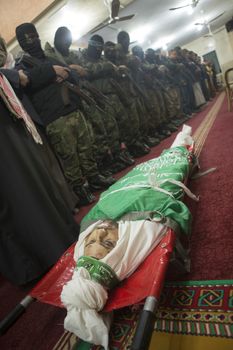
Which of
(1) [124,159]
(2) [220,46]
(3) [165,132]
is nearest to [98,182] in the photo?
(1) [124,159]

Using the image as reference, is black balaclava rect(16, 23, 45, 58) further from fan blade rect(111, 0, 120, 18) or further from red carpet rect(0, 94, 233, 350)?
fan blade rect(111, 0, 120, 18)

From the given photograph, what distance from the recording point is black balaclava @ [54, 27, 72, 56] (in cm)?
269

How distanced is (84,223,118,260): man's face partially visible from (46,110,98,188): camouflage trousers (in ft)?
4.31

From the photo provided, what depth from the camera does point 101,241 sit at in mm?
915

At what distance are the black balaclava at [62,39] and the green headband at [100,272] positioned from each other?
251 centimetres

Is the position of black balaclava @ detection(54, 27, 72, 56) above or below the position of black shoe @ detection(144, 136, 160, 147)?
above

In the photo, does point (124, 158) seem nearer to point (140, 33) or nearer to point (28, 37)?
point (28, 37)

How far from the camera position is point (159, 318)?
80cm

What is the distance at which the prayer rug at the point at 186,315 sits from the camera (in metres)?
0.72

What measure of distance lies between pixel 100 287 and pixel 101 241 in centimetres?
19

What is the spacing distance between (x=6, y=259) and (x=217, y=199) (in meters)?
1.07

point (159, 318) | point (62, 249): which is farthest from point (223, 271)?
point (62, 249)

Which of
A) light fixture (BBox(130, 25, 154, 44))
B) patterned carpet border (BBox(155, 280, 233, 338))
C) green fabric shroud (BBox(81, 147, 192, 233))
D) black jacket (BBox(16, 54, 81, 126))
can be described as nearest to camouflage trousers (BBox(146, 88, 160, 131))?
black jacket (BBox(16, 54, 81, 126))

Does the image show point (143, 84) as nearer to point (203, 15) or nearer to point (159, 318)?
point (159, 318)
